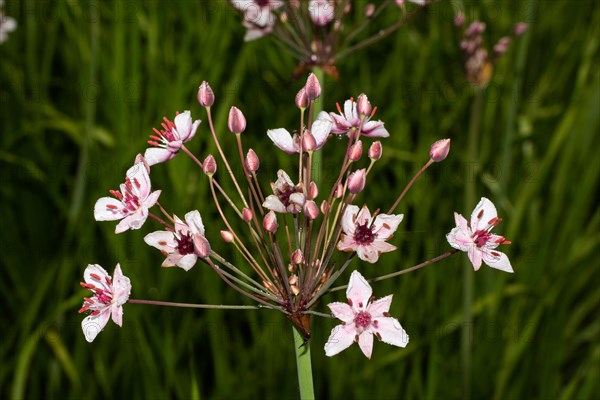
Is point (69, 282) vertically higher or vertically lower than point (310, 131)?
higher

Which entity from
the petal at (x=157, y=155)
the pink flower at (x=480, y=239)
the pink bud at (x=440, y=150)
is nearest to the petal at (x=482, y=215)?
the pink flower at (x=480, y=239)

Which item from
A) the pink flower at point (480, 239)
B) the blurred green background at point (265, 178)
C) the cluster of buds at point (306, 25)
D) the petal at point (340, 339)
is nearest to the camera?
the petal at point (340, 339)

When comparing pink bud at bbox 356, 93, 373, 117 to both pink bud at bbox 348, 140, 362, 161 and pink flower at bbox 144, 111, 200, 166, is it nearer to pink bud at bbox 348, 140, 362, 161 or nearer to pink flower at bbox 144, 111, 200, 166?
pink bud at bbox 348, 140, 362, 161

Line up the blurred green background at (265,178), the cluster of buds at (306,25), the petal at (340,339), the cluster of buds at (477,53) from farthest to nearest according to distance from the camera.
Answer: the cluster of buds at (477,53) → the blurred green background at (265,178) → the cluster of buds at (306,25) → the petal at (340,339)

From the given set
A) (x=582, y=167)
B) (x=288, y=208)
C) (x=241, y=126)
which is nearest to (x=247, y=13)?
(x=241, y=126)

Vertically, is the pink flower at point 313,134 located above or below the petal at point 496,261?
above

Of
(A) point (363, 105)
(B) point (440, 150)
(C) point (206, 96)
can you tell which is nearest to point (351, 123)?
(A) point (363, 105)


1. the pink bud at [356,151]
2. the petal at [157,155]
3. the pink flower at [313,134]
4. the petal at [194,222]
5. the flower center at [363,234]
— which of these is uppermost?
the petal at [157,155]

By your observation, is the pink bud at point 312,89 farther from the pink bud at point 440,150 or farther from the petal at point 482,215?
the petal at point 482,215

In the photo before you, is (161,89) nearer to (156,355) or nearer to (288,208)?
(156,355)
